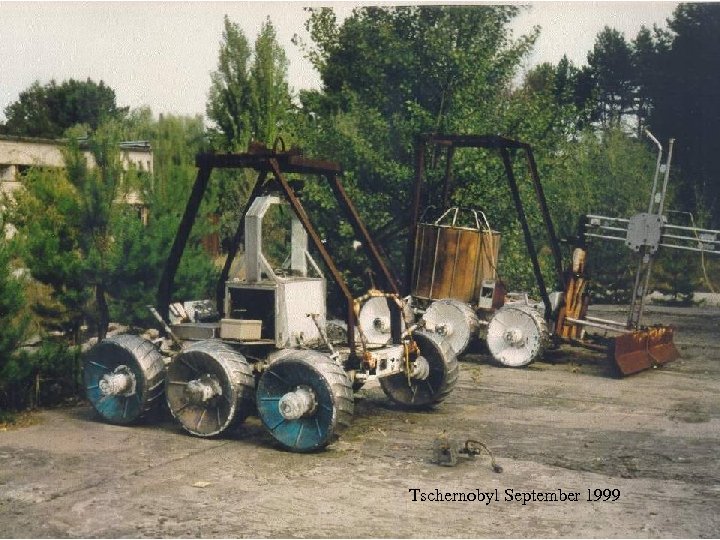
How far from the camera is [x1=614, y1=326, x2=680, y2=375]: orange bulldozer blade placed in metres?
14.3

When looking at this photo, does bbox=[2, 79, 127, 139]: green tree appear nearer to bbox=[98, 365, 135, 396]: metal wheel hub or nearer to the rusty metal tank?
bbox=[98, 365, 135, 396]: metal wheel hub

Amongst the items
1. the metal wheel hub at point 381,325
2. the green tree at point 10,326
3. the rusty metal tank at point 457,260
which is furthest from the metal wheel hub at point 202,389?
the rusty metal tank at point 457,260

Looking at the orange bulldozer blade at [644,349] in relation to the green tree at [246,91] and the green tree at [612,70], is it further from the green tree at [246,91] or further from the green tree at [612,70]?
the green tree at [246,91]

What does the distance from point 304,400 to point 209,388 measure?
1.17 meters

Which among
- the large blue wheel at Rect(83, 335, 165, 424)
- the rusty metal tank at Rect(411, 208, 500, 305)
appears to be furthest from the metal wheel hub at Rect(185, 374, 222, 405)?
the rusty metal tank at Rect(411, 208, 500, 305)

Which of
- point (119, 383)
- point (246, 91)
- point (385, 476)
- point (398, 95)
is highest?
point (398, 95)

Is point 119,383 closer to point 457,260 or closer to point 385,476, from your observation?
point 385,476

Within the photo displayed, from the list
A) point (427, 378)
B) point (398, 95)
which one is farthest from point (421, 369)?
point (398, 95)

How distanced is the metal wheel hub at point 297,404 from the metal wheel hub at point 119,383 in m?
2.10

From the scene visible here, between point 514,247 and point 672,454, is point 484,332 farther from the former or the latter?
point 672,454

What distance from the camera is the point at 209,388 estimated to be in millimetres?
9281

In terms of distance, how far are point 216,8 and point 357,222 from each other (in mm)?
3458

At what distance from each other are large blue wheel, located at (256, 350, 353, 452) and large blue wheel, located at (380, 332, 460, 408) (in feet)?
7.04

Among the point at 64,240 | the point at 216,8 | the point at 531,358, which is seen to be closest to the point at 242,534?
the point at 216,8
